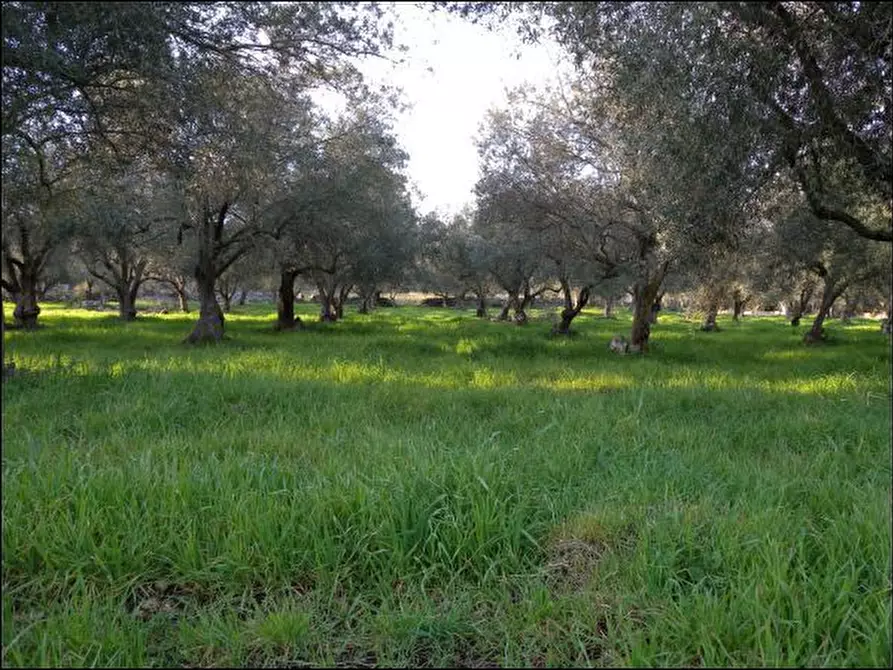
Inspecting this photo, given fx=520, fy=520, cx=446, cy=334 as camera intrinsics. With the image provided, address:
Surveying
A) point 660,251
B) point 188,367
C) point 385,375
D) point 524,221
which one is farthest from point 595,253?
point 188,367

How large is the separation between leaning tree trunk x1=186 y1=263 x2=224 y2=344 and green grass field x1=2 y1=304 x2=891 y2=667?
41.1ft

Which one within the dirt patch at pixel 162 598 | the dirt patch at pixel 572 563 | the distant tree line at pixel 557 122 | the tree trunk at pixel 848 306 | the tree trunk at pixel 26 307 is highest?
the distant tree line at pixel 557 122

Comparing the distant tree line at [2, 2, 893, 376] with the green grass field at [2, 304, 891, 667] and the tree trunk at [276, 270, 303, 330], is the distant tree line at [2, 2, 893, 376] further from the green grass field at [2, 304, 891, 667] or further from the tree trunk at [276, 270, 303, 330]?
the tree trunk at [276, 270, 303, 330]

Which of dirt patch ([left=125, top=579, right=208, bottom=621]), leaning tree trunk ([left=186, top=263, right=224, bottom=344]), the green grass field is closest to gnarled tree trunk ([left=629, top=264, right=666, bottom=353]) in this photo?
the green grass field

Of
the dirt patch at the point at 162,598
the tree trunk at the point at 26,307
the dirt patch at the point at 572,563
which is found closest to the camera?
the dirt patch at the point at 162,598

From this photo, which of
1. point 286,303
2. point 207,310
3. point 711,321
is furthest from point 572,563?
point 711,321

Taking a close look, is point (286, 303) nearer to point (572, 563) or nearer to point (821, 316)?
point (572, 563)

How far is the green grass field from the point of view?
264cm

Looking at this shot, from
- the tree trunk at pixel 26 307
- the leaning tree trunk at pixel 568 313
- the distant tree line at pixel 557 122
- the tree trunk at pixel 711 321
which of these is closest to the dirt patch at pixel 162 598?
the distant tree line at pixel 557 122

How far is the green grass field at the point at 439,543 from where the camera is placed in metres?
2.64

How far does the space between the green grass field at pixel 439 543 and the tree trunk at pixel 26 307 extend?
20.7 meters

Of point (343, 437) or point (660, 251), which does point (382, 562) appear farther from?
point (660, 251)

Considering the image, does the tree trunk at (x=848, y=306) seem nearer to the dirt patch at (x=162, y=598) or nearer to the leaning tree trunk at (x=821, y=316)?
the leaning tree trunk at (x=821, y=316)

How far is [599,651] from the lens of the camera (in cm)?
268
